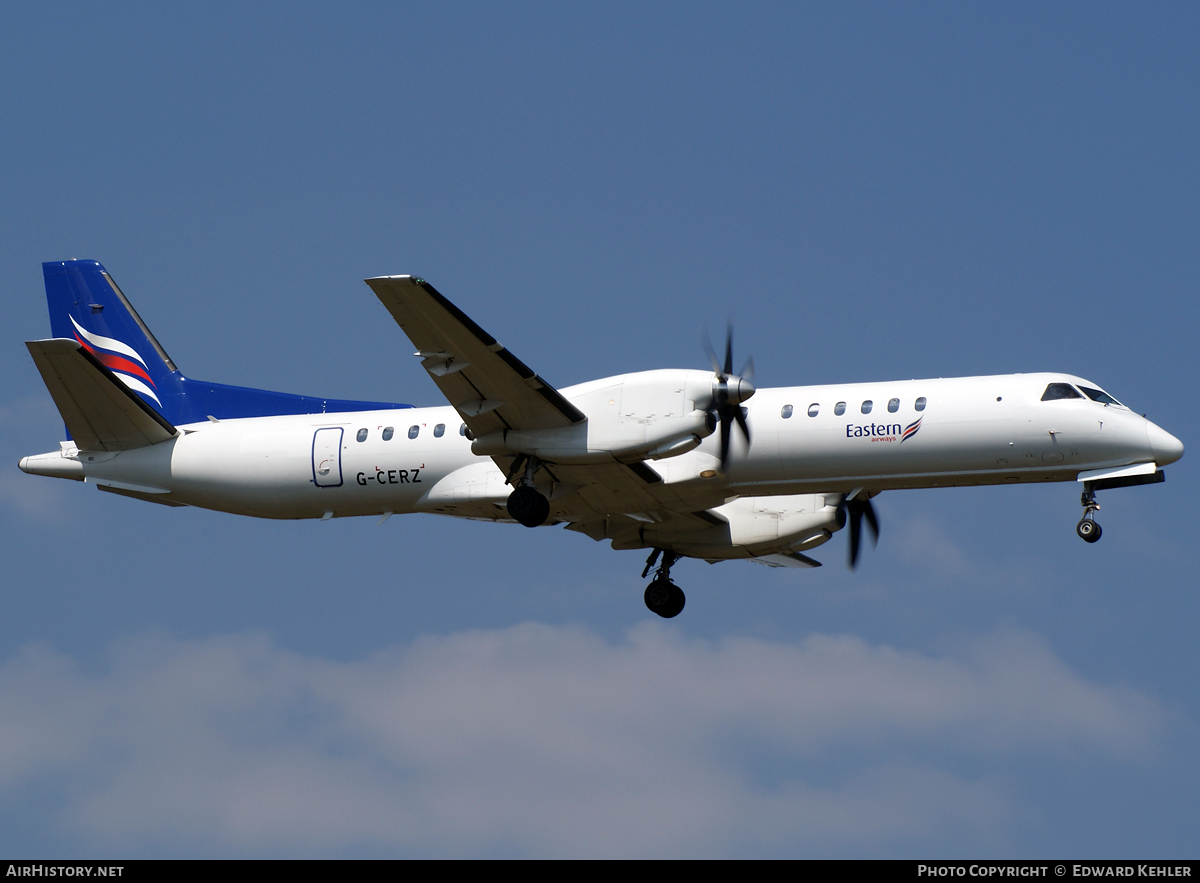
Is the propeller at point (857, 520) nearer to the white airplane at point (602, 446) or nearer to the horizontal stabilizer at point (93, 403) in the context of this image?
the white airplane at point (602, 446)

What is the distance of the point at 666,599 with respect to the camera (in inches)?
1110

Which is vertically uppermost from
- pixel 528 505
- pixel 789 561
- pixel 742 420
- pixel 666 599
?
pixel 742 420

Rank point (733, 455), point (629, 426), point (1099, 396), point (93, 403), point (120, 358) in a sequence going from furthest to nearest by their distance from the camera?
point (120, 358)
point (93, 403)
point (733, 455)
point (1099, 396)
point (629, 426)

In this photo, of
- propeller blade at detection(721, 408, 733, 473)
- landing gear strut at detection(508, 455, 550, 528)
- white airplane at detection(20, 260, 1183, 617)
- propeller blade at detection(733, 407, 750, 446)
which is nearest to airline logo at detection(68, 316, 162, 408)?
white airplane at detection(20, 260, 1183, 617)

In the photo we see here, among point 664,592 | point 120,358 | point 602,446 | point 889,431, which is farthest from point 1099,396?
point 120,358

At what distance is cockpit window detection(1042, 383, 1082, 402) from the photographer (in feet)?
74.9

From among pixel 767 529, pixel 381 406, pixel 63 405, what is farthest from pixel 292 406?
pixel 767 529

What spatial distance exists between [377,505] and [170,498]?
4056mm

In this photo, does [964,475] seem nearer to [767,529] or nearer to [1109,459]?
[1109,459]

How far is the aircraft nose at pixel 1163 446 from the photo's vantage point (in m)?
22.5

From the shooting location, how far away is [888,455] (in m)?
22.7

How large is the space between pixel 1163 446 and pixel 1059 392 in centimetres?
176

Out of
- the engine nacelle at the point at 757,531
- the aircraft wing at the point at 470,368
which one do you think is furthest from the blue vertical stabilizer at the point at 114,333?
the engine nacelle at the point at 757,531

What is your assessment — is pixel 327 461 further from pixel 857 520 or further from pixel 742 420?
pixel 857 520
